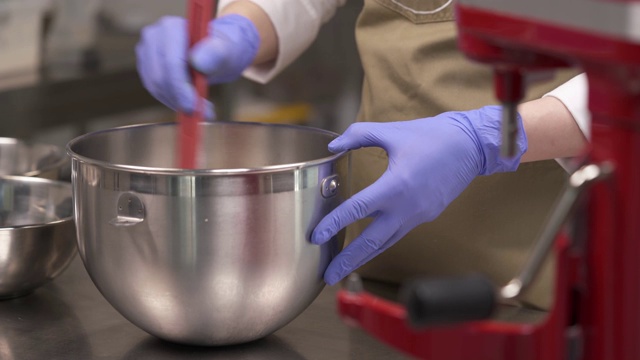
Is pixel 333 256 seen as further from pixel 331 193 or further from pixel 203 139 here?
pixel 203 139

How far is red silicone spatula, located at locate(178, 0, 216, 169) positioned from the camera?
120 cm

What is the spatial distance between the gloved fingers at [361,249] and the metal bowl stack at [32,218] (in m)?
0.41

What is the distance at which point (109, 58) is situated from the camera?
9.80ft

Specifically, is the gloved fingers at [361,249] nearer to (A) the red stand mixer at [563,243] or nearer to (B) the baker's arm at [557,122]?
(B) the baker's arm at [557,122]

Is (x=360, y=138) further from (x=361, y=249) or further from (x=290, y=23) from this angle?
(x=290, y=23)

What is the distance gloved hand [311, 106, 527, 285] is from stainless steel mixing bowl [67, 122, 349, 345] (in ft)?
0.10

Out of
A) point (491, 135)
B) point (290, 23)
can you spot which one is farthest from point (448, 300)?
point (290, 23)

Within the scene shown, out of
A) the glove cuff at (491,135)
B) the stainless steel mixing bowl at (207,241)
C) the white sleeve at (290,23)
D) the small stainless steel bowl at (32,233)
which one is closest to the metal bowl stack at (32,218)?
the small stainless steel bowl at (32,233)

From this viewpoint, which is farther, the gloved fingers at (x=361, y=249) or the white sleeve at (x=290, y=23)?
the white sleeve at (x=290, y=23)

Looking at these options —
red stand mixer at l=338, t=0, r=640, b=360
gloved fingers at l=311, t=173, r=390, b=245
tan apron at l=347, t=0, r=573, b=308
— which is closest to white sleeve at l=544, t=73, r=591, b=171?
tan apron at l=347, t=0, r=573, b=308

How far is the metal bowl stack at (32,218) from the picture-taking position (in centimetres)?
130

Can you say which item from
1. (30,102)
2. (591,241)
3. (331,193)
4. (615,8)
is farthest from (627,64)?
(30,102)

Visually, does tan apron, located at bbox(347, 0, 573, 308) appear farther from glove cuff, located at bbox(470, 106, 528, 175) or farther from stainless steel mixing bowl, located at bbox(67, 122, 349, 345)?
stainless steel mixing bowl, located at bbox(67, 122, 349, 345)

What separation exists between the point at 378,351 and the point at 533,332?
18.2 inches
